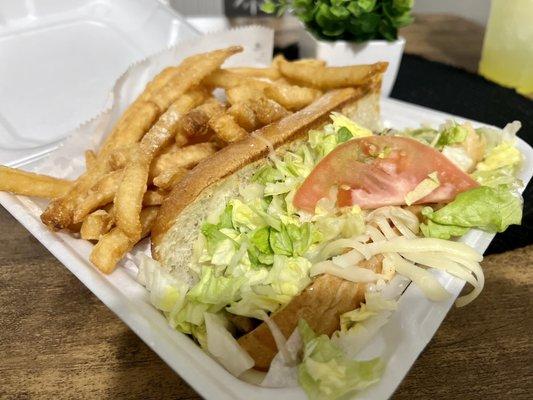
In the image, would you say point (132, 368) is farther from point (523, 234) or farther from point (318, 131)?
point (523, 234)

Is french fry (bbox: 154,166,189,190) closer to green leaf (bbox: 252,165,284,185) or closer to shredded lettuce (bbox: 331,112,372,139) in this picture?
green leaf (bbox: 252,165,284,185)

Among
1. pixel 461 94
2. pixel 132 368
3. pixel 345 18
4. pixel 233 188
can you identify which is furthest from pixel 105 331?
pixel 461 94

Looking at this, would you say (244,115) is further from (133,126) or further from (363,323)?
(363,323)

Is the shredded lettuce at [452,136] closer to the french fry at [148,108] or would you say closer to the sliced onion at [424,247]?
the sliced onion at [424,247]

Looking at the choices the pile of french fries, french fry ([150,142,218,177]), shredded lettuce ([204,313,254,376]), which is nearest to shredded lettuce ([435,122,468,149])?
the pile of french fries

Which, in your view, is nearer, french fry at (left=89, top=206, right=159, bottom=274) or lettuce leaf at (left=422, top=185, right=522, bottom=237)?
french fry at (left=89, top=206, right=159, bottom=274)

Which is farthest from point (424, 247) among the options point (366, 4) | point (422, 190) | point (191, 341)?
point (366, 4)
